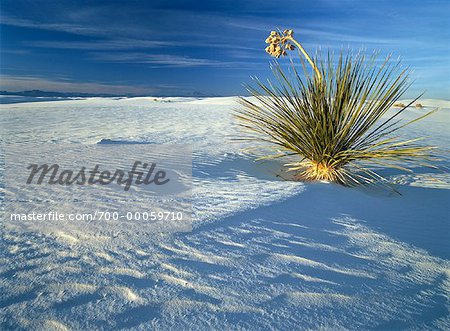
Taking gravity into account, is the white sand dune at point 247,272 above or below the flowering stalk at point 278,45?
below

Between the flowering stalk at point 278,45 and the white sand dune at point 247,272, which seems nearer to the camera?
the white sand dune at point 247,272

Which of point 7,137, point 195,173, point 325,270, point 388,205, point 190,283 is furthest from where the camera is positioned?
point 7,137

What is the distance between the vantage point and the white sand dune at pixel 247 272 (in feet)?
5.08

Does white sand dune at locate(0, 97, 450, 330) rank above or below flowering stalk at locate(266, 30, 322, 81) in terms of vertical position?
below

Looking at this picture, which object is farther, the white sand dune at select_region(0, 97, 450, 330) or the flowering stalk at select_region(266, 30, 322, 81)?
the flowering stalk at select_region(266, 30, 322, 81)

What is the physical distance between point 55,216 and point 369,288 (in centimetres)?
257

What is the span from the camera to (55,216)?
2762 mm

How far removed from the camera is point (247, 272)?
6.34 ft

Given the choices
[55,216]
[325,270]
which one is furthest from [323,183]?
[55,216]

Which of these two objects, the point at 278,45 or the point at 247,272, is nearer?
the point at 247,272

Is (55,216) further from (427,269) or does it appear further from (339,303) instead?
(427,269)

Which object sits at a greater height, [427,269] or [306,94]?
[306,94]

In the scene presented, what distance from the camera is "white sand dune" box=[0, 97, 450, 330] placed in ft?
5.08

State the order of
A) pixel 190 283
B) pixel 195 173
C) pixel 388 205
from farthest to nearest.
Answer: pixel 195 173
pixel 388 205
pixel 190 283
